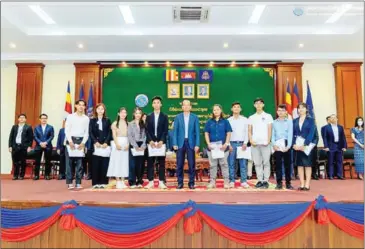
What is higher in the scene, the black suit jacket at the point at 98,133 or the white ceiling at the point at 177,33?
the white ceiling at the point at 177,33

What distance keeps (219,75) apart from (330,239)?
5805mm

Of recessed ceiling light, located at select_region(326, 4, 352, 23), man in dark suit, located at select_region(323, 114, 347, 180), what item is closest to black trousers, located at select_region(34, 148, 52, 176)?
man in dark suit, located at select_region(323, 114, 347, 180)

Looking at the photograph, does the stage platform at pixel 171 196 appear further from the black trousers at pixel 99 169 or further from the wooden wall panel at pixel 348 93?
the wooden wall panel at pixel 348 93

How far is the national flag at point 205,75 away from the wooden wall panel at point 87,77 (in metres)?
2.65

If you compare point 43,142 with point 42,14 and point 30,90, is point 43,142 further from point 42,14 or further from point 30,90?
point 42,14

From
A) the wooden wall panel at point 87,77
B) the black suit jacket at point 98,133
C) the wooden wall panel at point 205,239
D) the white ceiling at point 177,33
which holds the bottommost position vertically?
the wooden wall panel at point 205,239

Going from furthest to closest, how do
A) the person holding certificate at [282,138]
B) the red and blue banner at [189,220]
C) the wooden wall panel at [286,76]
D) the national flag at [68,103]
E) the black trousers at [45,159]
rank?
the wooden wall panel at [286,76] → the national flag at [68,103] → the black trousers at [45,159] → the person holding certificate at [282,138] → the red and blue banner at [189,220]

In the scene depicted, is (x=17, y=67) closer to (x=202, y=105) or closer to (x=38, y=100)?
(x=38, y=100)

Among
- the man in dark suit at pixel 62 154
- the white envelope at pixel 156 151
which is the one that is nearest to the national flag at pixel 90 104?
the man in dark suit at pixel 62 154

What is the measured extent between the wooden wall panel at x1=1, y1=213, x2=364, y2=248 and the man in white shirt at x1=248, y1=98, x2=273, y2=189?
1.47 m

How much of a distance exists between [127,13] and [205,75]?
275 cm

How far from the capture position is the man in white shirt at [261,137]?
402 centimetres

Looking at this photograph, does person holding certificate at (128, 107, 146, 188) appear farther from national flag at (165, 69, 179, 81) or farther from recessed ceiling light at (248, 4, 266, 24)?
national flag at (165, 69, 179, 81)

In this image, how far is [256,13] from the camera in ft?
19.2
